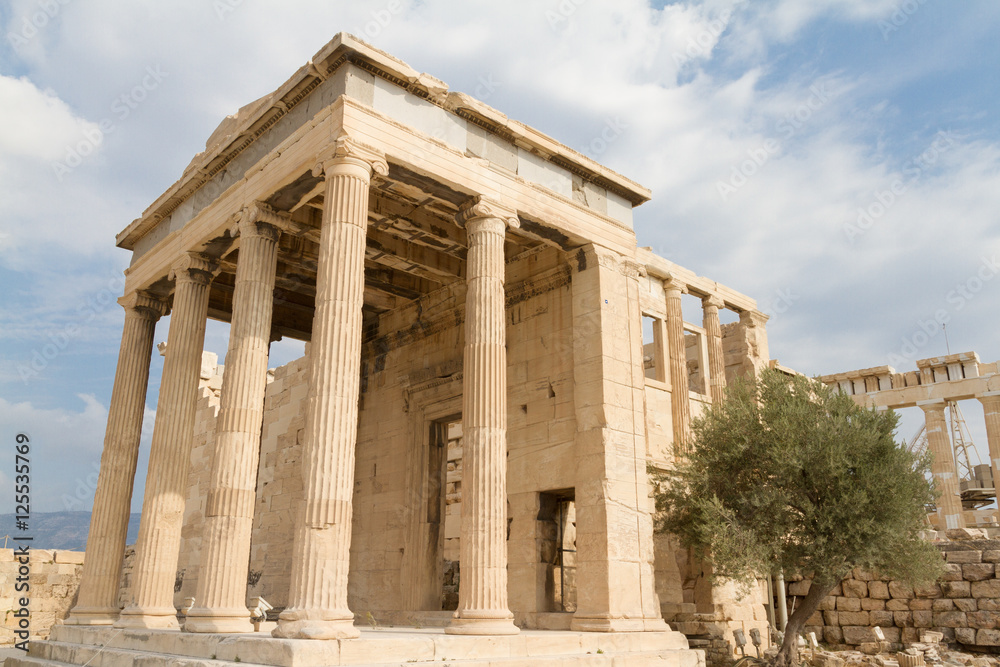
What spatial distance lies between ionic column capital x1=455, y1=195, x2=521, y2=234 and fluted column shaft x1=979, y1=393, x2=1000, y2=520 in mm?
21275

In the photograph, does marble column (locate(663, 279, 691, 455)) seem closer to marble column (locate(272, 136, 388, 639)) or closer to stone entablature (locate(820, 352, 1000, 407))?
marble column (locate(272, 136, 388, 639))

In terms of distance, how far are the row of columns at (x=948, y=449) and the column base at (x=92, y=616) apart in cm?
2437

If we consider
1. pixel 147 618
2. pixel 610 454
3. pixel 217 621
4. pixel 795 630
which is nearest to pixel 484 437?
pixel 610 454

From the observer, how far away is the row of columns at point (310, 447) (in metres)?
9.71

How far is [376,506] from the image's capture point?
57.1 ft

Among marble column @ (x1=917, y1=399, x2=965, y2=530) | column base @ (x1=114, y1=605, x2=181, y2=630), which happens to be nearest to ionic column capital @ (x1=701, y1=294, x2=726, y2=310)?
marble column @ (x1=917, y1=399, x2=965, y2=530)

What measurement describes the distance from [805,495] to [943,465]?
1679 cm

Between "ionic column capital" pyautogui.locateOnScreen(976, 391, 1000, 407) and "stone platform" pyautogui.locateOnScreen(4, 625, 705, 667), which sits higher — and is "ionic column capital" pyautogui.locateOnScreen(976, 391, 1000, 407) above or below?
above

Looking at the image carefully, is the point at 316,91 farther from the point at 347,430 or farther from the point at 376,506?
the point at 376,506

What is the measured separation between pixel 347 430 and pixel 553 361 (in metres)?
5.40

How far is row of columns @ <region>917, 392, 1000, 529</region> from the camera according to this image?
2617 cm

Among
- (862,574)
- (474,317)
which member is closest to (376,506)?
(474,317)

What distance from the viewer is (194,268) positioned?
1449cm

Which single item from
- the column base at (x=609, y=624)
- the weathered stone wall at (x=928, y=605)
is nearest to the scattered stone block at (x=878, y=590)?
the weathered stone wall at (x=928, y=605)
